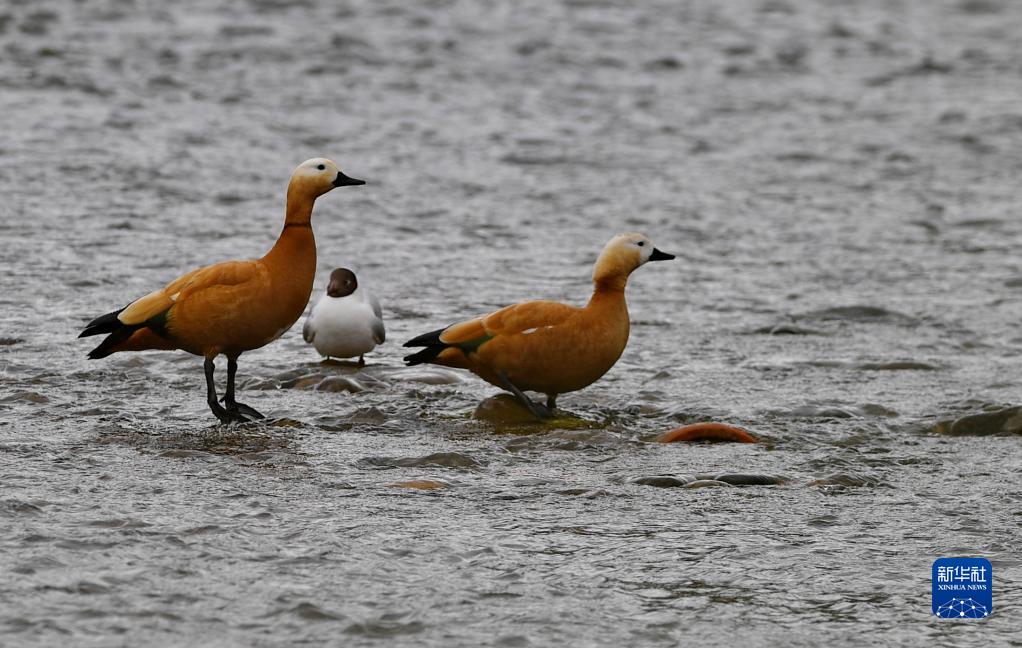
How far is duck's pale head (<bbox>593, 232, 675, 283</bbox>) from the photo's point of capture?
845 cm

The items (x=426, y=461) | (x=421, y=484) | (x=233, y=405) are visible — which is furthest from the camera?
(x=233, y=405)

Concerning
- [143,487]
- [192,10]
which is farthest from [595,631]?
[192,10]

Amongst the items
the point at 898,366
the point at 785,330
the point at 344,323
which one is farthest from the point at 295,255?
the point at 785,330

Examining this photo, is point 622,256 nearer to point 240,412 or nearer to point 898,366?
point 240,412

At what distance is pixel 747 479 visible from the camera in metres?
7.18

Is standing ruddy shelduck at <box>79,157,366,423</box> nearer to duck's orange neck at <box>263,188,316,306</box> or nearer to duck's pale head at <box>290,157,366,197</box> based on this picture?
duck's orange neck at <box>263,188,316,306</box>

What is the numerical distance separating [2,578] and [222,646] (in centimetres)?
92

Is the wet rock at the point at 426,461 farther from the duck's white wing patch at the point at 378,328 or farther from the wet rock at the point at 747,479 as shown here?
the duck's white wing patch at the point at 378,328

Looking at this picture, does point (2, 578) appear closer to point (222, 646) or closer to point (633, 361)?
point (222, 646)

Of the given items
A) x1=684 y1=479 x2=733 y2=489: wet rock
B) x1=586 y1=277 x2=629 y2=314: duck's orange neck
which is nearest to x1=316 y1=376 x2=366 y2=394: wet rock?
x1=586 y1=277 x2=629 y2=314: duck's orange neck

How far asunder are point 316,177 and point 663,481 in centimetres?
239

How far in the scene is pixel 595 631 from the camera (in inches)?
210

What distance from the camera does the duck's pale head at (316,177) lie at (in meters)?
8.15

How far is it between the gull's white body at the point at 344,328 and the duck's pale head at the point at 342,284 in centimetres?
3
